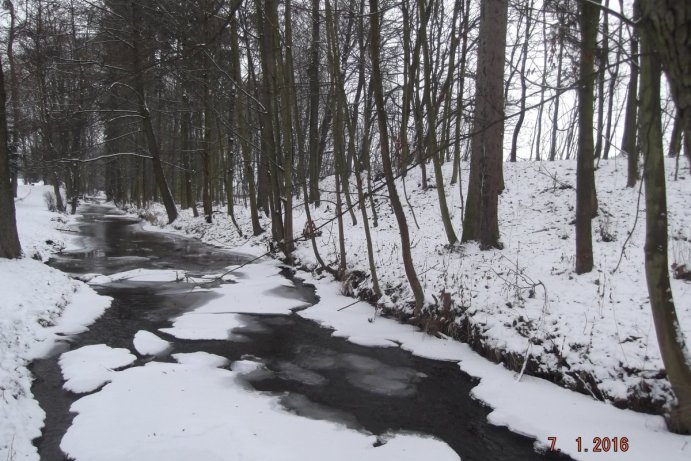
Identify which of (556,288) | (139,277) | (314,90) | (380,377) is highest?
(314,90)

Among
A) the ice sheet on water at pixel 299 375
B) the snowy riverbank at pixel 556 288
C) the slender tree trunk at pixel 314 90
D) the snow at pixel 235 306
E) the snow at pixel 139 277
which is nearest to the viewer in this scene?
the snowy riverbank at pixel 556 288

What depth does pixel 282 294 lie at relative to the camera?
34.0 ft

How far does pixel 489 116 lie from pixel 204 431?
722 cm

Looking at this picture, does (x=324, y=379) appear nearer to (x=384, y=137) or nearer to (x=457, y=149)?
(x=384, y=137)

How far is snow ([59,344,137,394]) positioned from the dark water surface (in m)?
0.12

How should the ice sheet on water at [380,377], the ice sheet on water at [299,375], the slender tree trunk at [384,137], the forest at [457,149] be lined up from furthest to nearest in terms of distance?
the slender tree trunk at [384,137]
the ice sheet on water at [299,375]
the ice sheet on water at [380,377]
the forest at [457,149]

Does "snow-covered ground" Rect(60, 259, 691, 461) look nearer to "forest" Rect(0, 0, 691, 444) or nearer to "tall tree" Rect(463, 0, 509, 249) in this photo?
"forest" Rect(0, 0, 691, 444)

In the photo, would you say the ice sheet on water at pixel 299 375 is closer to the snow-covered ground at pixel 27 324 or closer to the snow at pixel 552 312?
the snow at pixel 552 312

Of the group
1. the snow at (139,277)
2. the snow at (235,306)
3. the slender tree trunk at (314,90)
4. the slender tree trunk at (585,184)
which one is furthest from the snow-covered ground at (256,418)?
the slender tree trunk at (314,90)

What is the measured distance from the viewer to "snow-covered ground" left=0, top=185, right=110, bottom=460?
14.0ft

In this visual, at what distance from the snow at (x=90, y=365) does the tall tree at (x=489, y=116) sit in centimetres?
678

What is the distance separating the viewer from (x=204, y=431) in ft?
14.5

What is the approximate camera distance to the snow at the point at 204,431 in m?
4.12

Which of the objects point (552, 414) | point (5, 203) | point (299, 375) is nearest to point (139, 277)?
point (5, 203)
